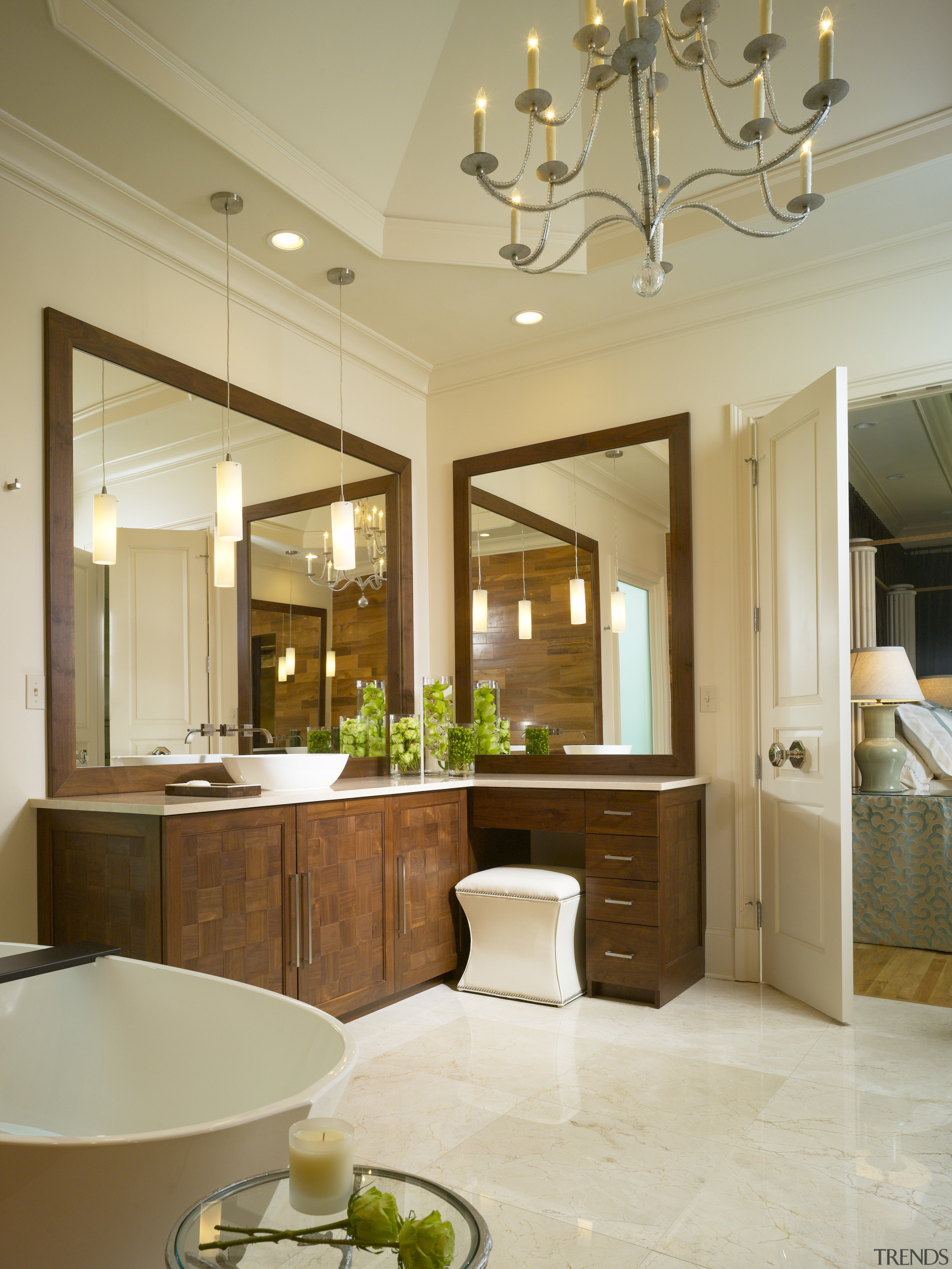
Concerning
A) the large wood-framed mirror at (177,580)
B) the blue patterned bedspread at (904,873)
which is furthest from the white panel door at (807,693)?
the large wood-framed mirror at (177,580)

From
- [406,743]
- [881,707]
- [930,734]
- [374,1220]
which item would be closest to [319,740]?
[406,743]

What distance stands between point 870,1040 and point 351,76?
11.5ft

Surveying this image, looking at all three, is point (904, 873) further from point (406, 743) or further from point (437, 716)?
point (406, 743)

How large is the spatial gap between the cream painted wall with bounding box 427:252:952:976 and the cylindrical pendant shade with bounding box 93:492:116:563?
1.94 metres

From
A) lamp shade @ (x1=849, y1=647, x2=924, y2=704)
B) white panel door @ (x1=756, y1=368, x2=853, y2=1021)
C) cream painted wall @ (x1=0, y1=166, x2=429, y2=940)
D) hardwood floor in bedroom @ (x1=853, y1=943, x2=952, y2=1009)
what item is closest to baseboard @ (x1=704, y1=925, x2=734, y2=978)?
white panel door @ (x1=756, y1=368, x2=853, y2=1021)

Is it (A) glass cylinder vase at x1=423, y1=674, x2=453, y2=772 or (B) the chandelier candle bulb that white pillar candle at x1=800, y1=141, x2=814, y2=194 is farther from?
(A) glass cylinder vase at x1=423, y1=674, x2=453, y2=772

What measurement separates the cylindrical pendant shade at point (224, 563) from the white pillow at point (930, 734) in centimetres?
356

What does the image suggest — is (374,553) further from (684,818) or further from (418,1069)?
(418,1069)

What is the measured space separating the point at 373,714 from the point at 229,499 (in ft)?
4.33

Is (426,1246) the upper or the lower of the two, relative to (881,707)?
lower

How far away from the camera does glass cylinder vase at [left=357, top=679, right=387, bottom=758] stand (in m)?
4.07

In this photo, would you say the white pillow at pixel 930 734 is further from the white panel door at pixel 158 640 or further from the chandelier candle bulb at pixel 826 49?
the chandelier candle bulb at pixel 826 49

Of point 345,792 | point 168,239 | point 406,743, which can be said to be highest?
point 168,239

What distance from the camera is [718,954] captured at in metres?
3.63
